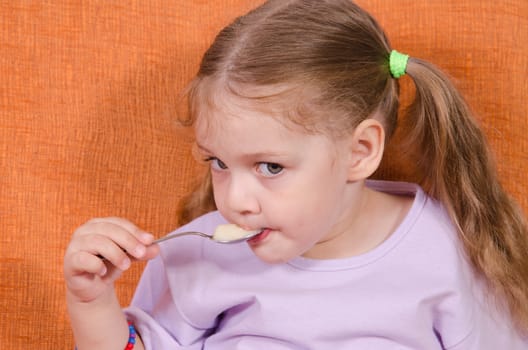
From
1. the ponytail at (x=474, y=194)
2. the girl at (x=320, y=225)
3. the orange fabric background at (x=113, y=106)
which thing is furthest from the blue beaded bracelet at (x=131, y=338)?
the ponytail at (x=474, y=194)

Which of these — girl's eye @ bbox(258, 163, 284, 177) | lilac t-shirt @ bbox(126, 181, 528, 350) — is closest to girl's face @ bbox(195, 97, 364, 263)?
girl's eye @ bbox(258, 163, 284, 177)

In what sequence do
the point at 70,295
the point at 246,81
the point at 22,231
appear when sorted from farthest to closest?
the point at 22,231 < the point at 70,295 < the point at 246,81

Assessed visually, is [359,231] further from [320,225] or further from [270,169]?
[270,169]

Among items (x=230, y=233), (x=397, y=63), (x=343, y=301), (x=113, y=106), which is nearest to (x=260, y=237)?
(x=230, y=233)

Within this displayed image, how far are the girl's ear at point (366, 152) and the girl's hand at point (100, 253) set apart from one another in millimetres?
278

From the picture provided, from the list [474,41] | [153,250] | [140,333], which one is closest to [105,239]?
[153,250]

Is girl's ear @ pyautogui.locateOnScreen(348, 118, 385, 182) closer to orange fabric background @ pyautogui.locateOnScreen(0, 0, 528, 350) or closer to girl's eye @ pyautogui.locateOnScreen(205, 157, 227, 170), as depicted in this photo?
girl's eye @ pyautogui.locateOnScreen(205, 157, 227, 170)

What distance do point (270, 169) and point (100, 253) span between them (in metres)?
0.25

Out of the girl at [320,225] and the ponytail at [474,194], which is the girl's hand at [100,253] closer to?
the girl at [320,225]

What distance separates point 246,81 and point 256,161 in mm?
96

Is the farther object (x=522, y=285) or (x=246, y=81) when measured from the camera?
(x=522, y=285)

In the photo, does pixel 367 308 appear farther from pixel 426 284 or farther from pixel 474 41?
pixel 474 41

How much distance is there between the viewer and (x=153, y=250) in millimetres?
1061

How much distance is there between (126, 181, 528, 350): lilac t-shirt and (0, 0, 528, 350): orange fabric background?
0.19 metres
